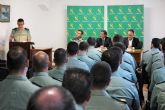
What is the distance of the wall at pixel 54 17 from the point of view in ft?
33.6

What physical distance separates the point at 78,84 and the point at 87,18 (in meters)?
8.72

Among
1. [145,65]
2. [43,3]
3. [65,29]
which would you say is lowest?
[145,65]

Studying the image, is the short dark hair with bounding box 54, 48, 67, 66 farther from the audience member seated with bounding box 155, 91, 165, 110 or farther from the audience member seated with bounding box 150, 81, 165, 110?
the audience member seated with bounding box 155, 91, 165, 110

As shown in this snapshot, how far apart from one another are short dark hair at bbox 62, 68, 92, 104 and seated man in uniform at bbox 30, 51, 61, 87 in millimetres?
1391

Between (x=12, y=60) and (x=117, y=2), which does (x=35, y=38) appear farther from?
(x=12, y=60)

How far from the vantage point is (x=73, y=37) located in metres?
10.5

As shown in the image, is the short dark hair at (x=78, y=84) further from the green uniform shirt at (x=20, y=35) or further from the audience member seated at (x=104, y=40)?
the audience member seated at (x=104, y=40)

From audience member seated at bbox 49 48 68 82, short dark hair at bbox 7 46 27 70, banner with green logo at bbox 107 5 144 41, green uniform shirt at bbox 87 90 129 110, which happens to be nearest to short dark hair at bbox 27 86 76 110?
green uniform shirt at bbox 87 90 129 110

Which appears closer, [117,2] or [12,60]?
[12,60]

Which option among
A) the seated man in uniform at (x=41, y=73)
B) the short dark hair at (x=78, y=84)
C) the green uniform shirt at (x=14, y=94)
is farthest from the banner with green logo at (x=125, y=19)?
the short dark hair at (x=78, y=84)

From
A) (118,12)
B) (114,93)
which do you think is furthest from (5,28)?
(114,93)

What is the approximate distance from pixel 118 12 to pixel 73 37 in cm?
164

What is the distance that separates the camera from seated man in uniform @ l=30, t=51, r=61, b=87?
3265mm

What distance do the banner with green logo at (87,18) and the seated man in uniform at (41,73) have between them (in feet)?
22.7
